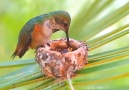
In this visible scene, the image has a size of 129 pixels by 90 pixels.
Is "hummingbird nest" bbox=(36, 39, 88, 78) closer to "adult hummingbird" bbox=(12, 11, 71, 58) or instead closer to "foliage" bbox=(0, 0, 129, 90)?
"foliage" bbox=(0, 0, 129, 90)

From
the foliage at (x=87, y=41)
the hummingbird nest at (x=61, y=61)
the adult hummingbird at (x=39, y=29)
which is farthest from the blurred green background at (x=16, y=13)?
the hummingbird nest at (x=61, y=61)

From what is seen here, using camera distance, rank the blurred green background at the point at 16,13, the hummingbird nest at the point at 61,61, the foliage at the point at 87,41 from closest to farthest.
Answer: the foliage at the point at 87,41, the hummingbird nest at the point at 61,61, the blurred green background at the point at 16,13

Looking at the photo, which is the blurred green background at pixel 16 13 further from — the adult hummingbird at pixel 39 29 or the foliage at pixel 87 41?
the adult hummingbird at pixel 39 29

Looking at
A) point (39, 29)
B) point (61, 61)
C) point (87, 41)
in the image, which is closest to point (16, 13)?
point (39, 29)

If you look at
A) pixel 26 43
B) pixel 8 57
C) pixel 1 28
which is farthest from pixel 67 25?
pixel 1 28

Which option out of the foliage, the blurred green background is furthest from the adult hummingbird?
the blurred green background
